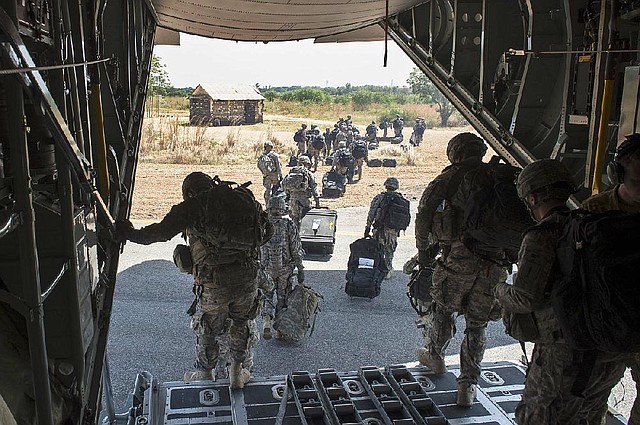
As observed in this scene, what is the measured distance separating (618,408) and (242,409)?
313 cm

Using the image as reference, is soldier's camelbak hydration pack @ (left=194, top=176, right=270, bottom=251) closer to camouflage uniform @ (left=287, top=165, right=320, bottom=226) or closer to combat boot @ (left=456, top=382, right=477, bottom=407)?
combat boot @ (left=456, top=382, right=477, bottom=407)

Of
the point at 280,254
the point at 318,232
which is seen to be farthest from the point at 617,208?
the point at 318,232

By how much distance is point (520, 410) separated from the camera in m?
3.13

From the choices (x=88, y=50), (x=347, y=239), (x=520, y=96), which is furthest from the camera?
(x=347, y=239)

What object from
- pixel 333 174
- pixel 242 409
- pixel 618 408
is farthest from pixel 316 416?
pixel 333 174

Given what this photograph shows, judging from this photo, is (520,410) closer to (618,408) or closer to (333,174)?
(618,408)

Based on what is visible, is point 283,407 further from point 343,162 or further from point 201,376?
point 343,162

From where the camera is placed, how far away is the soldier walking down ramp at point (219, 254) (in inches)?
164

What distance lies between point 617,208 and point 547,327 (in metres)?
0.69

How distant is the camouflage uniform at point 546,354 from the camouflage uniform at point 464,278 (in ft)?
4.73

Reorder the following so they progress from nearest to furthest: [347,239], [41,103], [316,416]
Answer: [41,103] → [316,416] → [347,239]

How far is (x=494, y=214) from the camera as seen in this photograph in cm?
418

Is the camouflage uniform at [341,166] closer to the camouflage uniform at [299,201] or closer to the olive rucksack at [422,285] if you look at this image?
the camouflage uniform at [299,201]

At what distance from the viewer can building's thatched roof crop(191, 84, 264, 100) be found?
28391 millimetres
